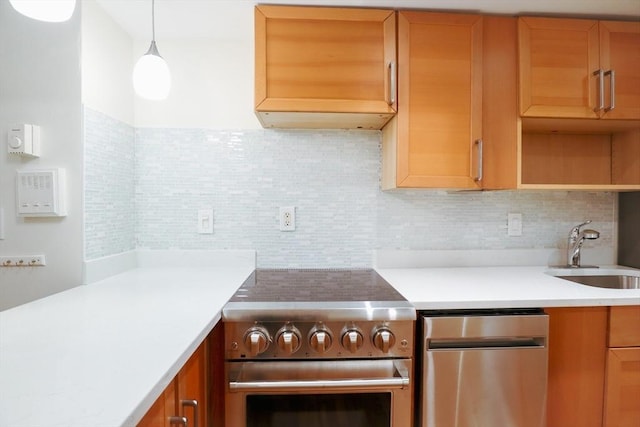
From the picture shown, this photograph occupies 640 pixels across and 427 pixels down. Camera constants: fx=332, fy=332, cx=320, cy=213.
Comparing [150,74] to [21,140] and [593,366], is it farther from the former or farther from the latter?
[593,366]

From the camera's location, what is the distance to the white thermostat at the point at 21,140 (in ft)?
4.06

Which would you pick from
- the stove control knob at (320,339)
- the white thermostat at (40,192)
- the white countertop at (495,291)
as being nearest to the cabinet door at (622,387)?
the white countertop at (495,291)

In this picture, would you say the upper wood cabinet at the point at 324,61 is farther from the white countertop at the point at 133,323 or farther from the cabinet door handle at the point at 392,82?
the white countertop at the point at 133,323

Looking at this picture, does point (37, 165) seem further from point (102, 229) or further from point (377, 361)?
point (377, 361)

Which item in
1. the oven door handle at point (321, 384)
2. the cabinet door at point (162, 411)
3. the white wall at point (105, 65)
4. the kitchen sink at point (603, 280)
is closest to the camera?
the cabinet door at point (162, 411)

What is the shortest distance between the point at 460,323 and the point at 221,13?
5.26 feet

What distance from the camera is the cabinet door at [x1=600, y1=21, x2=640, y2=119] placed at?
1.48 m

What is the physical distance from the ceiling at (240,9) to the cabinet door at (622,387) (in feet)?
4.67

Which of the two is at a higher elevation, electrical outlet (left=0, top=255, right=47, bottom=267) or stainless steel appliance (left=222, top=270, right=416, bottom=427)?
electrical outlet (left=0, top=255, right=47, bottom=267)

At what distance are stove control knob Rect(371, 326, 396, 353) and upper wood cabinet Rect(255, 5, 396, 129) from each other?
0.87m

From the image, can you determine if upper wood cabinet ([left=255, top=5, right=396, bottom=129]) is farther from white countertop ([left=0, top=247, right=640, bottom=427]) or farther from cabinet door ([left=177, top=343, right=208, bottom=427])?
cabinet door ([left=177, top=343, right=208, bottom=427])

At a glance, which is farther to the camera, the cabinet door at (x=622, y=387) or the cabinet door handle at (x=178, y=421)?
the cabinet door at (x=622, y=387)

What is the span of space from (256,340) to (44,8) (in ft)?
3.47

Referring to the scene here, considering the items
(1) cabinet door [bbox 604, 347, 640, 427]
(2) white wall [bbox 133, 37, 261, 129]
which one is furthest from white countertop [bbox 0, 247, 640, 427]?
(2) white wall [bbox 133, 37, 261, 129]
